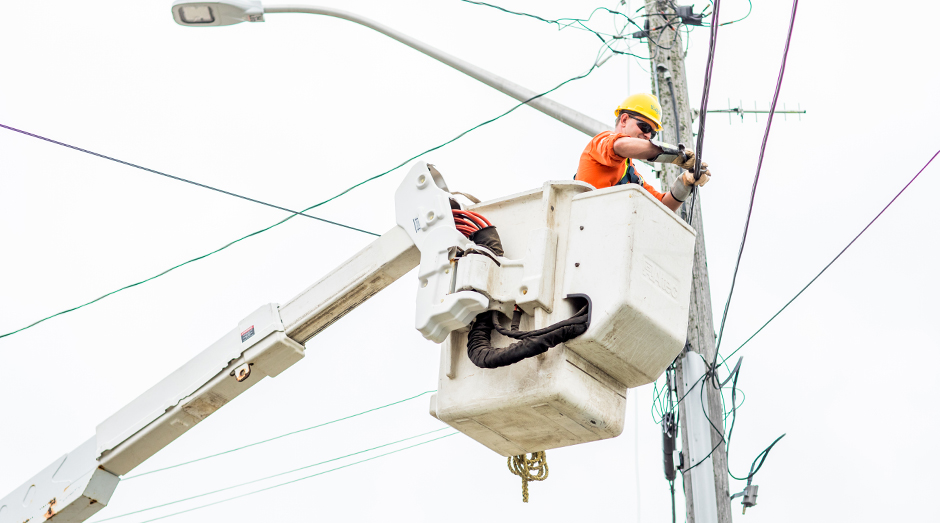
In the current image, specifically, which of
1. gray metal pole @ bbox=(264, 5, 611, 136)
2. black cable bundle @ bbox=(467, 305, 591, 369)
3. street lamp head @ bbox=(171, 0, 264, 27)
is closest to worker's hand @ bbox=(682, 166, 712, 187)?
black cable bundle @ bbox=(467, 305, 591, 369)

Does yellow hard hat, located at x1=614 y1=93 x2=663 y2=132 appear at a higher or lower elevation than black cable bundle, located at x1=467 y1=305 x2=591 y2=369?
higher

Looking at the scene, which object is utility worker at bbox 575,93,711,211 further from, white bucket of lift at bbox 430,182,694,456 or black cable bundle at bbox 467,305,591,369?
black cable bundle at bbox 467,305,591,369

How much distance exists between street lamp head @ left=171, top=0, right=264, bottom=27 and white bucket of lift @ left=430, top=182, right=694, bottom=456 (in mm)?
3627

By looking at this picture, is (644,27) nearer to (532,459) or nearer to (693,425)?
(693,425)

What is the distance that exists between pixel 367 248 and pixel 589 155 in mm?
1181

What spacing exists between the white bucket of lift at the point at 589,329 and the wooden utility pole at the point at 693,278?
231 centimetres

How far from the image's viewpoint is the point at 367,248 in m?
6.27

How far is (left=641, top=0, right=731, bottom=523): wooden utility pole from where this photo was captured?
776 centimetres

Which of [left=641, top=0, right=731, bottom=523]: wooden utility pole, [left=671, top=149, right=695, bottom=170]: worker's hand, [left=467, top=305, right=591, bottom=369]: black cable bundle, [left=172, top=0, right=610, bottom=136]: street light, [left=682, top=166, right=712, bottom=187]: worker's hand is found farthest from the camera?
[left=172, top=0, right=610, bottom=136]: street light

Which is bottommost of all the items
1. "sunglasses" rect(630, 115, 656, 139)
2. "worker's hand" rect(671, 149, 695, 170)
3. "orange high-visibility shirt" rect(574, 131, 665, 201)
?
"worker's hand" rect(671, 149, 695, 170)

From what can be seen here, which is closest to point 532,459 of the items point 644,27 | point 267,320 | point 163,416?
point 267,320

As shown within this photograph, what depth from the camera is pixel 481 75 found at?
28.2 ft

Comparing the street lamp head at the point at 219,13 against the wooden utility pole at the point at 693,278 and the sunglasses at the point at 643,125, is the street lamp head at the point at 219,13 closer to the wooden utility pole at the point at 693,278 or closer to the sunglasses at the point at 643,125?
the wooden utility pole at the point at 693,278

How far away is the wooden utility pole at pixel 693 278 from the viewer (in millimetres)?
7758
